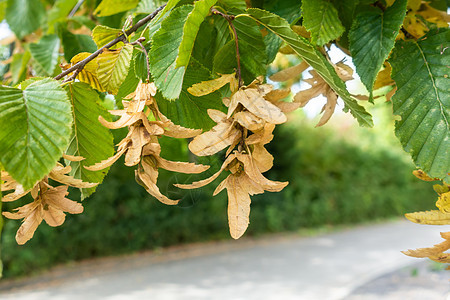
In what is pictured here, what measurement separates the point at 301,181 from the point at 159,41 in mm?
9201

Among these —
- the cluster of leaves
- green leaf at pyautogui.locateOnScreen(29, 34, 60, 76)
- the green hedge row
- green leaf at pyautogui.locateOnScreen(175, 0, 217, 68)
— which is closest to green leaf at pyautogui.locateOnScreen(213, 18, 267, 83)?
the cluster of leaves

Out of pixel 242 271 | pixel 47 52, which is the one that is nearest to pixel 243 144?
pixel 47 52

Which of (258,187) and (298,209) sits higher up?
(258,187)

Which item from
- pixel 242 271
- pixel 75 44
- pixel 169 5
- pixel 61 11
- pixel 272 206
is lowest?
pixel 242 271

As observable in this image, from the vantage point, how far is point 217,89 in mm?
542

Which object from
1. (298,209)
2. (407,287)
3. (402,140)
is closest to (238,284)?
(407,287)

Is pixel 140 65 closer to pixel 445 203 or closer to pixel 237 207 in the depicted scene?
pixel 237 207

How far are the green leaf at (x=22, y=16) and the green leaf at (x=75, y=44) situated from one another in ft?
1.59

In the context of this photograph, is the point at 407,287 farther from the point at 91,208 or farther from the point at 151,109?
the point at 151,109

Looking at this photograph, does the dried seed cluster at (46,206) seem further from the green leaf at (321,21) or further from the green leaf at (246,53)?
the green leaf at (321,21)

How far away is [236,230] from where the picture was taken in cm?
44

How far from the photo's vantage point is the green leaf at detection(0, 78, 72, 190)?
0.40 metres

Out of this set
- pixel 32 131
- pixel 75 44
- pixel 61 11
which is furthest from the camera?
pixel 61 11

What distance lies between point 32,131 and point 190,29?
0.66 feet
